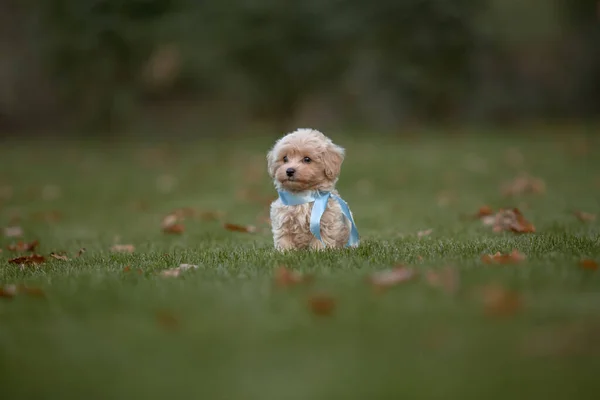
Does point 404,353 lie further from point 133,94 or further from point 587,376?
point 133,94

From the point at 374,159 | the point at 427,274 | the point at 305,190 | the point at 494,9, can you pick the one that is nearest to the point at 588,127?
the point at 494,9

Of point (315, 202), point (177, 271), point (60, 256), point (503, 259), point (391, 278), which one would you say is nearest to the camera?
point (391, 278)

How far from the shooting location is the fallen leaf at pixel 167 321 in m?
3.26

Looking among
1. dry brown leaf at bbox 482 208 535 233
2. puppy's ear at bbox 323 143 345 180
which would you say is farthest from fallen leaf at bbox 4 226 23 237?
dry brown leaf at bbox 482 208 535 233

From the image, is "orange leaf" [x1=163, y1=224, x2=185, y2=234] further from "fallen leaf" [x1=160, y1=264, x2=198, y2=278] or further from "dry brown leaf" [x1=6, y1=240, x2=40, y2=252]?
"fallen leaf" [x1=160, y1=264, x2=198, y2=278]

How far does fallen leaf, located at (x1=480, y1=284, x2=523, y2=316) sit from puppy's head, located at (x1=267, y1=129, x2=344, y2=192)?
2286 mm

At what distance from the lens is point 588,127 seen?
20094 millimetres

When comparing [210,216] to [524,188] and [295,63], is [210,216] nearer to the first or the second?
[524,188]

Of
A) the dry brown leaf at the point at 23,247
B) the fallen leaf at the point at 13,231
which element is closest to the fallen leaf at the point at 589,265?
the dry brown leaf at the point at 23,247

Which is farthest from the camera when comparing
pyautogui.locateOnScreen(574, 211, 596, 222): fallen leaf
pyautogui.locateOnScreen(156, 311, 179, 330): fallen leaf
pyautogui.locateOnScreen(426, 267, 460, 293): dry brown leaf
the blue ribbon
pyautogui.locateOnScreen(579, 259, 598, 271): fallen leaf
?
pyautogui.locateOnScreen(574, 211, 596, 222): fallen leaf

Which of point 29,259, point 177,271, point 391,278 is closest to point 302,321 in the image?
point 391,278

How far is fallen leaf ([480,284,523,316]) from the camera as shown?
3.16 meters

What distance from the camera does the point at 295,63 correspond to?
22531 mm

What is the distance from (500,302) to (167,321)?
1.54 meters
